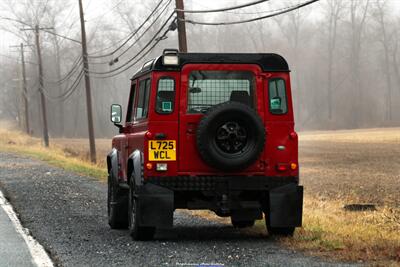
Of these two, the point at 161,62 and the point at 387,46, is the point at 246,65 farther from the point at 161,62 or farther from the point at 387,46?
the point at 387,46

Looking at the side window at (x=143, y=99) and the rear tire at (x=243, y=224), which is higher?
the side window at (x=143, y=99)

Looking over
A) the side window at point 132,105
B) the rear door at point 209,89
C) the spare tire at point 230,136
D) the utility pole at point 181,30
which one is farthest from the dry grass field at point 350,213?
the utility pole at point 181,30

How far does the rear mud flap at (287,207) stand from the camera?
31.4 ft

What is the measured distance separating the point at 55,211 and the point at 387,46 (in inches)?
3728

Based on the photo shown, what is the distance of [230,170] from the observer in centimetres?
940

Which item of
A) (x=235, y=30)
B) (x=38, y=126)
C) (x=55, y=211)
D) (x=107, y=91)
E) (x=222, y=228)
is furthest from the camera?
(x=107, y=91)

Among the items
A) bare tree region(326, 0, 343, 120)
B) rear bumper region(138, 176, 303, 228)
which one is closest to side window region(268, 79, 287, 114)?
rear bumper region(138, 176, 303, 228)

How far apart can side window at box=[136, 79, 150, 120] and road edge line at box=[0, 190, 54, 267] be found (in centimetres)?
224

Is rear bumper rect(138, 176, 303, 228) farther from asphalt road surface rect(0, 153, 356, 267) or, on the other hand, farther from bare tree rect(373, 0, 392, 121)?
bare tree rect(373, 0, 392, 121)

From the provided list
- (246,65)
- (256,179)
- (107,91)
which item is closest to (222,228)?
(256,179)

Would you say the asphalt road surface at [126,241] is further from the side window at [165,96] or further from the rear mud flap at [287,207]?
the side window at [165,96]

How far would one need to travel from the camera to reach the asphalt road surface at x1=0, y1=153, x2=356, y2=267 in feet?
26.9

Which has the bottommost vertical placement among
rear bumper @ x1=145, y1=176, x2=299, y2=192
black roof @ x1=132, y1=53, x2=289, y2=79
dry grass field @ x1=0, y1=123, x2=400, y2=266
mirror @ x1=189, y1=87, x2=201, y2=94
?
dry grass field @ x1=0, y1=123, x2=400, y2=266

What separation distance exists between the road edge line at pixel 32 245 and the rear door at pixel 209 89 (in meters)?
2.09
